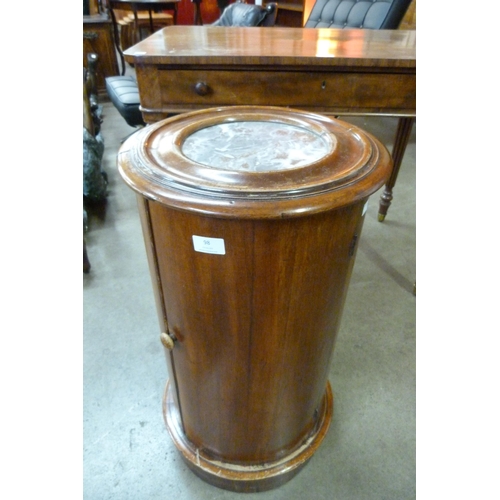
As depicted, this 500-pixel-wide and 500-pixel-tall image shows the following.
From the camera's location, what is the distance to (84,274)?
6.16 feet

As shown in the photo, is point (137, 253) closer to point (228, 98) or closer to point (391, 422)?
point (228, 98)

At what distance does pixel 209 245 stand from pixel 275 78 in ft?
2.68

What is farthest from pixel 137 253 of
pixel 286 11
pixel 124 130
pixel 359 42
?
pixel 286 11

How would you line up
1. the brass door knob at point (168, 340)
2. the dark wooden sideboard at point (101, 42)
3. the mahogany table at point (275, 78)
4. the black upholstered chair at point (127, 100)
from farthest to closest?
the dark wooden sideboard at point (101, 42) → the black upholstered chair at point (127, 100) → the mahogany table at point (275, 78) → the brass door knob at point (168, 340)

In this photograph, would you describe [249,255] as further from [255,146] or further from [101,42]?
[101,42]

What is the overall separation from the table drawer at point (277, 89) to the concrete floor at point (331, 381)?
0.86m

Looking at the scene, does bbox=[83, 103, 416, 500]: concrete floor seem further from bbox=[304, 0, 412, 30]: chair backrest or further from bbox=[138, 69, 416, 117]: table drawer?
bbox=[304, 0, 412, 30]: chair backrest

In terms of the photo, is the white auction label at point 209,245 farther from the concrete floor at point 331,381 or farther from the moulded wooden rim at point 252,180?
the concrete floor at point 331,381

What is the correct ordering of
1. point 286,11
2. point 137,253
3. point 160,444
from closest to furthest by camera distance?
point 160,444
point 137,253
point 286,11

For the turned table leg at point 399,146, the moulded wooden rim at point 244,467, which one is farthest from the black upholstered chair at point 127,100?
the moulded wooden rim at point 244,467

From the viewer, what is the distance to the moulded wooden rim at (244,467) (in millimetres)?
1053

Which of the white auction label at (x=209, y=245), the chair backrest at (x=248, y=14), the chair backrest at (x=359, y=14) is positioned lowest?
the white auction label at (x=209, y=245)

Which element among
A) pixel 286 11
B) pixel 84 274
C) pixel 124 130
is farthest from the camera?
pixel 286 11

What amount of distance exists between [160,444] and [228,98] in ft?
3.67
